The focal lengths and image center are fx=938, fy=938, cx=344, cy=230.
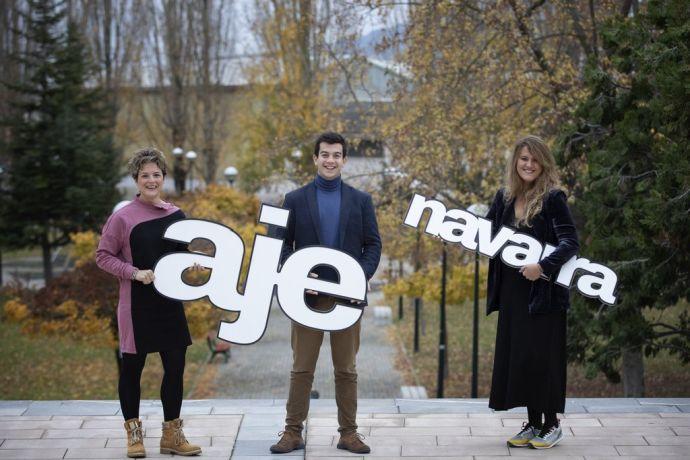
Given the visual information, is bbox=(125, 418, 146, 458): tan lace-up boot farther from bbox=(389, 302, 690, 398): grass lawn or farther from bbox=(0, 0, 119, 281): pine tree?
bbox=(0, 0, 119, 281): pine tree

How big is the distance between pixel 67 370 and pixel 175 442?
14.6 m

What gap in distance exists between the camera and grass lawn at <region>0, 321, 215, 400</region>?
1691 cm

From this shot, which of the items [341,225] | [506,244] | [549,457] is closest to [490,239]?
[506,244]

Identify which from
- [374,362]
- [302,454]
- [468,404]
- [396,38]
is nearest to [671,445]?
[468,404]

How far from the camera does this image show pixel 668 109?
733 centimetres

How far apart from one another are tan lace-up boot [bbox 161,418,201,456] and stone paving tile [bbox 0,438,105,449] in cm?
50

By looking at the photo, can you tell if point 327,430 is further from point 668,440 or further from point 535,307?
point 668,440

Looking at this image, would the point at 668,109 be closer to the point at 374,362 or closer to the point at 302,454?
the point at 302,454

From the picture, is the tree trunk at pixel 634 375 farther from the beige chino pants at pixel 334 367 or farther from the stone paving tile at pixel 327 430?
the beige chino pants at pixel 334 367

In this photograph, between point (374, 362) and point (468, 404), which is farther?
point (374, 362)

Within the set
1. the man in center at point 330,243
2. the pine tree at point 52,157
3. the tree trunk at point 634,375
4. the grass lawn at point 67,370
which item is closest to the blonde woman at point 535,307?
the man in center at point 330,243

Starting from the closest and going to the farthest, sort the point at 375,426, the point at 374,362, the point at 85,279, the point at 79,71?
the point at 375,426 → the point at 85,279 → the point at 374,362 → the point at 79,71

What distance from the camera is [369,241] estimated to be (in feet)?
18.2

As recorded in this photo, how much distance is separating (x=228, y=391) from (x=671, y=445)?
12.9 metres
